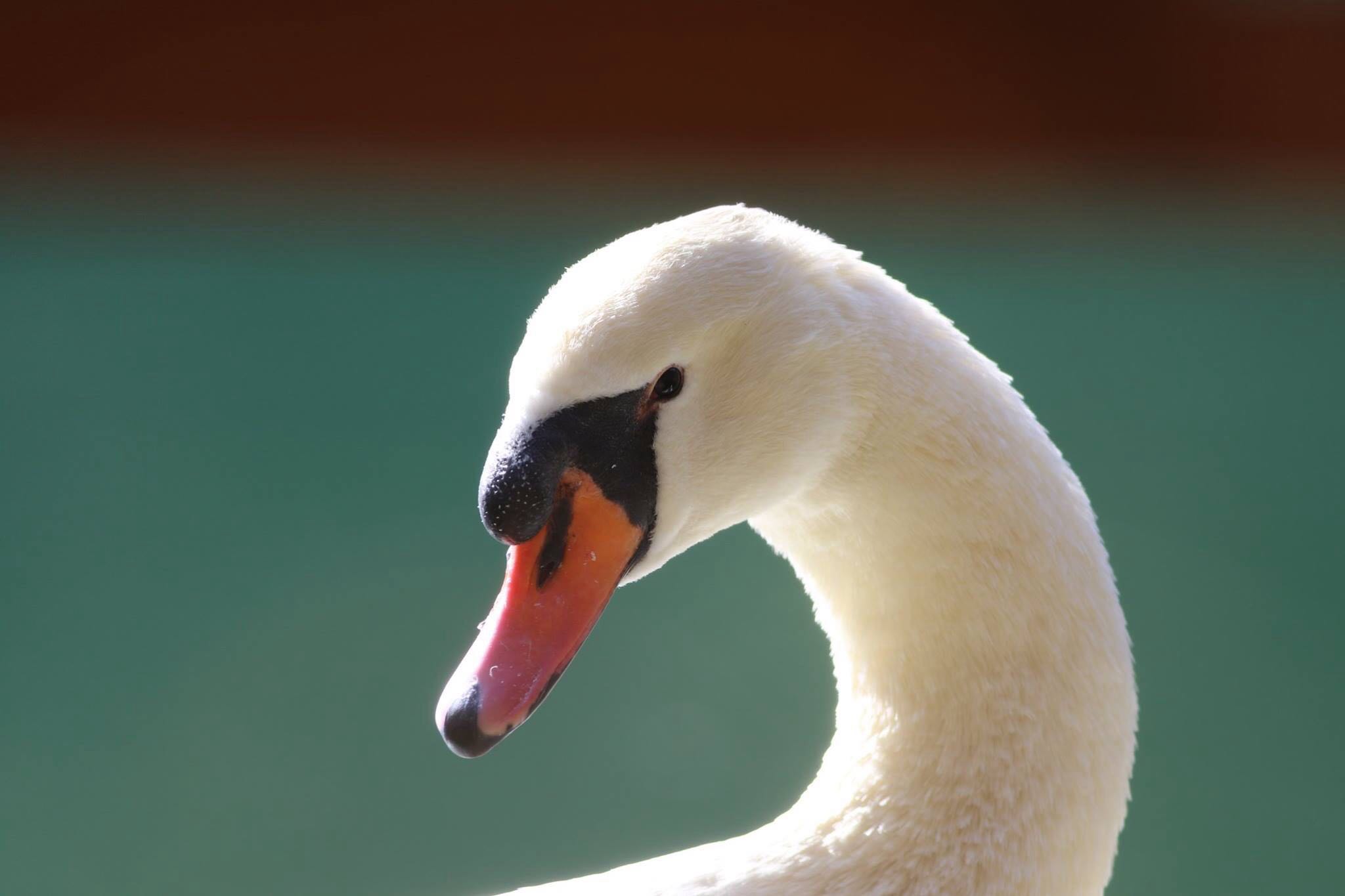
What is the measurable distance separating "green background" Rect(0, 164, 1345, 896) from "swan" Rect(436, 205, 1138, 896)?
146 cm

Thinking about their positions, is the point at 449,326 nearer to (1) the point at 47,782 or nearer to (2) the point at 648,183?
(2) the point at 648,183

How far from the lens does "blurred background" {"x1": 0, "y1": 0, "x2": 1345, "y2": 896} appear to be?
84.5 inches

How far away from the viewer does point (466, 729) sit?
2.06 ft

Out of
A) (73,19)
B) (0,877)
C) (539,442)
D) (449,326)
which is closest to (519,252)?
(449,326)

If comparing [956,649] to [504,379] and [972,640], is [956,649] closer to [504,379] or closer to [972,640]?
[972,640]

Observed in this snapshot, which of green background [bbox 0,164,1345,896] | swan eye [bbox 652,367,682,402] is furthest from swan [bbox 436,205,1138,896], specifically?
green background [bbox 0,164,1345,896]

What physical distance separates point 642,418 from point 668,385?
2 cm

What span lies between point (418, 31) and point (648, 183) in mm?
539

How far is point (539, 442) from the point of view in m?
0.63

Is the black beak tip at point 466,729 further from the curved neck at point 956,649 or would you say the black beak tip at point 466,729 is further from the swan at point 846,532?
the curved neck at point 956,649

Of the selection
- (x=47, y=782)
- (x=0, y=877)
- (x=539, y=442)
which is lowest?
(x=539, y=442)

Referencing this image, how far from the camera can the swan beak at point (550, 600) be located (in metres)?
0.64

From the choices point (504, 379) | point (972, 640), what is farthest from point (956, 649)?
point (504, 379)

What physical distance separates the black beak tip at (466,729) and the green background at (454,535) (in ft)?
5.05
